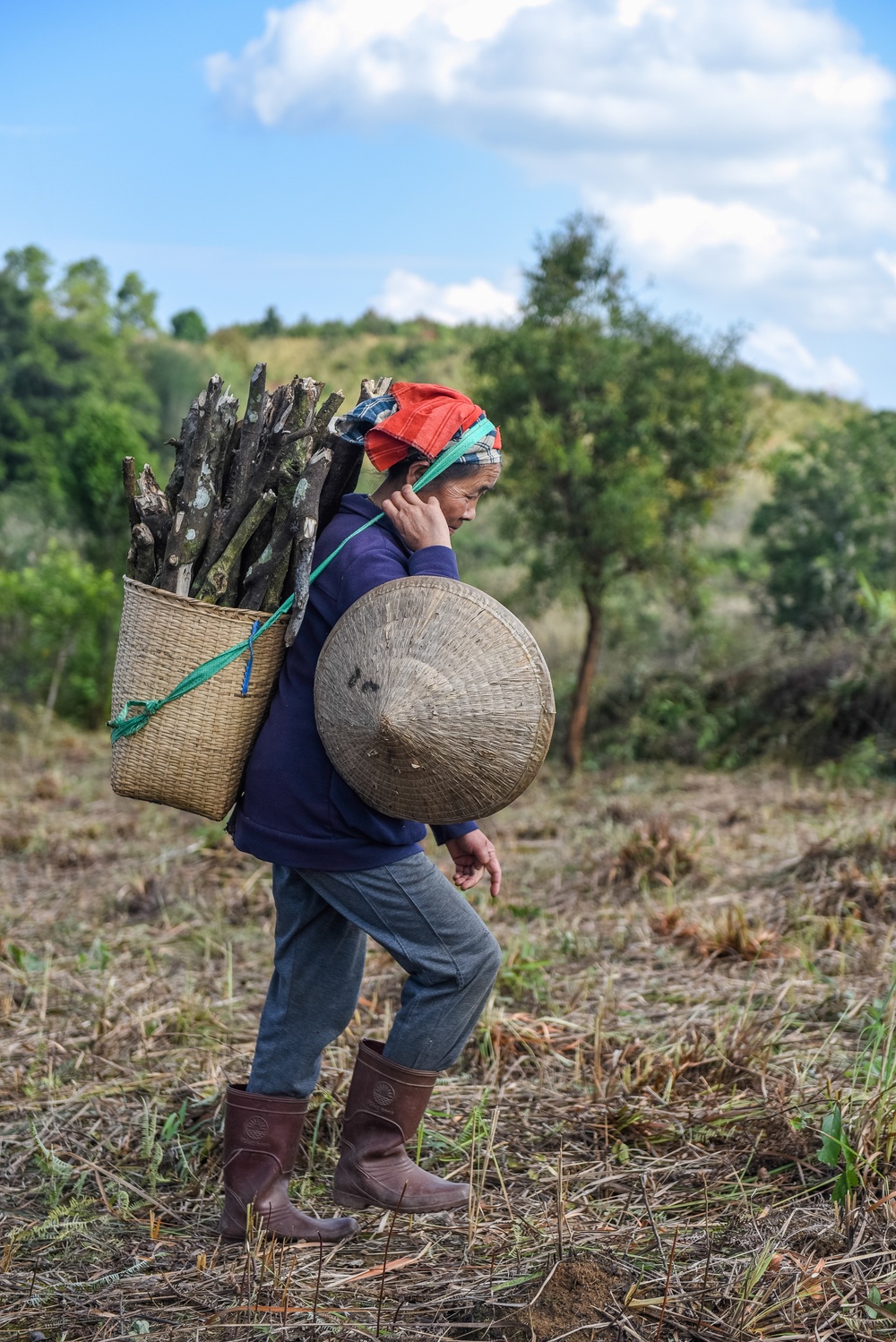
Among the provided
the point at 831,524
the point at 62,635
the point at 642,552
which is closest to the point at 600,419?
the point at 642,552

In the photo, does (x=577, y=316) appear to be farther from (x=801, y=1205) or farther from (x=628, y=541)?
(x=801, y=1205)

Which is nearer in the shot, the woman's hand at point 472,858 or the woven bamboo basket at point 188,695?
the woven bamboo basket at point 188,695

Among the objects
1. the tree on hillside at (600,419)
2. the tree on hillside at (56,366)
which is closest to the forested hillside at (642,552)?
the tree on hillside at (600,419)

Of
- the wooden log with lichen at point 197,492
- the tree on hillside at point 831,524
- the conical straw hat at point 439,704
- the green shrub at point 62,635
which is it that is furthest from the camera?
the tree on hillside at point 831,524

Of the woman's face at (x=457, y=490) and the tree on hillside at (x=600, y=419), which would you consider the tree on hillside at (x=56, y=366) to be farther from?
the woman's face at (x=457, y=490)

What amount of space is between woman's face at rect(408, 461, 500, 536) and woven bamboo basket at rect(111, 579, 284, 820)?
453 mm

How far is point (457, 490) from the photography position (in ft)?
8.44

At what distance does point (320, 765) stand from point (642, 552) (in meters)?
8.70

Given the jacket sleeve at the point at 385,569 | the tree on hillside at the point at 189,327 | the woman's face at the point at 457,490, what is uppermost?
the tree on hillside at the point at 189,327

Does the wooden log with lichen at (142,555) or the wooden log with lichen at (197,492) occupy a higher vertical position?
the wooden log with lichen at (197,492)

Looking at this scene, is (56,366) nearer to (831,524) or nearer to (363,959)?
(831,524)

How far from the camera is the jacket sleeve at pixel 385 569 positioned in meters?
2.39

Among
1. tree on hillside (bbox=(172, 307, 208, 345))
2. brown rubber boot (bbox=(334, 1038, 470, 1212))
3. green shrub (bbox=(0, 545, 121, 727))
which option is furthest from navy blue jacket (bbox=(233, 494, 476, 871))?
tree on hillside (bbox=(172, 307, 208, 345))

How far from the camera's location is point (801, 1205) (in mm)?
2605
